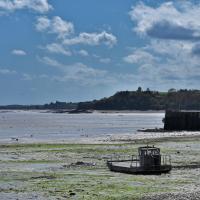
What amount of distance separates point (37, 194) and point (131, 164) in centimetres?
1298

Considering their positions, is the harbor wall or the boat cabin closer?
the boat cabin

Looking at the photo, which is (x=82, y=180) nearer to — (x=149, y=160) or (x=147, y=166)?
(x=147, y=166)

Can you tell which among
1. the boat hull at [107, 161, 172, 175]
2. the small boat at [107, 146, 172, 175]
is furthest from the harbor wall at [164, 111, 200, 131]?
the boat hull at [107, 161, 172, 175]

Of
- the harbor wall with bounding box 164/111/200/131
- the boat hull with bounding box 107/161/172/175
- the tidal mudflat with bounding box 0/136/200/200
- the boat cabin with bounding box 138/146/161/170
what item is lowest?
the tidal mudflat with bounding box 0/136/200/200

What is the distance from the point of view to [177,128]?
12019cm

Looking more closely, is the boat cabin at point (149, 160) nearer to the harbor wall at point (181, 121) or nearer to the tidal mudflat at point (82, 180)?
the tidal mudflat at point (82, 180)

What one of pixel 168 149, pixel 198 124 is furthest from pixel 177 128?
pixel 168 149

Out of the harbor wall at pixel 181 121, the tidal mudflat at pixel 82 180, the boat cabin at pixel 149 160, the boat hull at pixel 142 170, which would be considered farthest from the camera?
the harbor wall at pixel 181 121

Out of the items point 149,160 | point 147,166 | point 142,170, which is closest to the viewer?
point 142,170

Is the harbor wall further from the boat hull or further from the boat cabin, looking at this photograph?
the boat hull

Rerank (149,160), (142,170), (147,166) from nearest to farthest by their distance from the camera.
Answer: (142,170)
(147,166)
(149,160)

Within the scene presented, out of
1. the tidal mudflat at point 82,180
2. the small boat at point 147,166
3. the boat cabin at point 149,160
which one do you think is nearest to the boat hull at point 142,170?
the small boat at point 147,166

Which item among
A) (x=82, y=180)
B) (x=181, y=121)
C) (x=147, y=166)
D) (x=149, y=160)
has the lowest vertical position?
(x=82, y=180)

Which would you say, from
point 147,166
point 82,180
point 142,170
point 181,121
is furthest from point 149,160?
point 181,121
